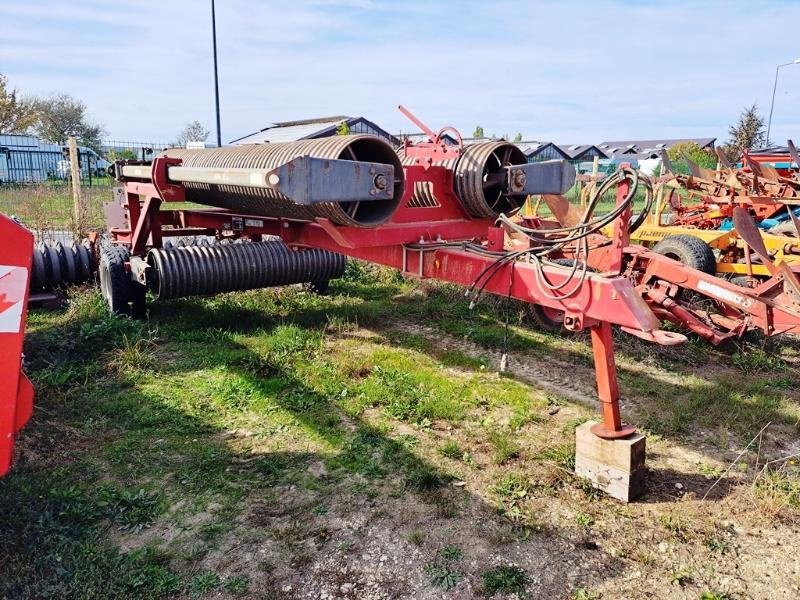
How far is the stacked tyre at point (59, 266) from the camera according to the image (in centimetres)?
643

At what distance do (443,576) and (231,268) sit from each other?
3953 mm

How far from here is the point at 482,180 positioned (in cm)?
377

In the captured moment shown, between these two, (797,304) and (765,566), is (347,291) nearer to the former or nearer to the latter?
(797,304)

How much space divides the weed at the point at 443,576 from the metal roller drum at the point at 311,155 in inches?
66.3

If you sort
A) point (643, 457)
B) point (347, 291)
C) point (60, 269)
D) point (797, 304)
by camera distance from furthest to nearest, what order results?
point (347, 291), point (60, 269), point (797, 304), point (643, 457)

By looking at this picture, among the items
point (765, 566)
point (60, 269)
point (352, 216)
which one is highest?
point (352, 216)

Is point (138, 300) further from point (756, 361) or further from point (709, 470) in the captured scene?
point (756, 361)

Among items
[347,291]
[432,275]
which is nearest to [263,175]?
[432,275]

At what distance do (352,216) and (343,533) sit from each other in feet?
5.14

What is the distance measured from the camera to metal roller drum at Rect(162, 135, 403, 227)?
3.18 metres

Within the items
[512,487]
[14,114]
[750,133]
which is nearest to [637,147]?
[750,133]

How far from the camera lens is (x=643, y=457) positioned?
126 inches

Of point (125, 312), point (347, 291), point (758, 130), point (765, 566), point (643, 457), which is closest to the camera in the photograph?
point (765, 566)

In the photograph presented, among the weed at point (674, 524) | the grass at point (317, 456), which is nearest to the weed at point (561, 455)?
the grass at point (317, 456)
